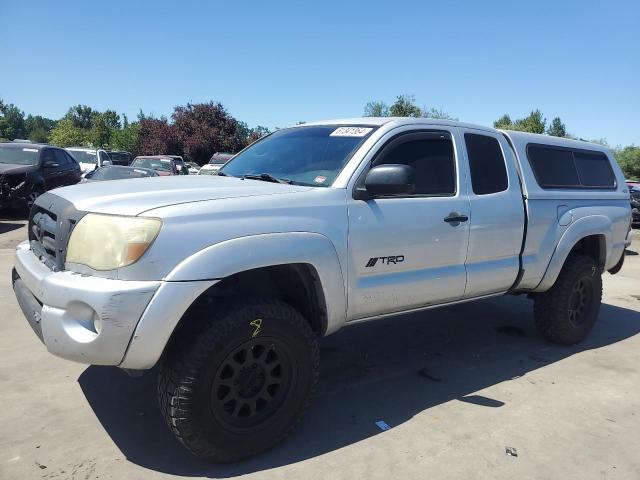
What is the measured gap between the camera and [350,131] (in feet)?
12.2

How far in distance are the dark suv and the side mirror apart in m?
11.0

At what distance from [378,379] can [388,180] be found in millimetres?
1747

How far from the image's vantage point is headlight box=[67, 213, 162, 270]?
2.49m

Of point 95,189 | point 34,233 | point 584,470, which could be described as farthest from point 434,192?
point 34,233

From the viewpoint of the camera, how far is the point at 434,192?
3779 millimetres

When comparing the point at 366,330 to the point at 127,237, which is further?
the point at 366,330

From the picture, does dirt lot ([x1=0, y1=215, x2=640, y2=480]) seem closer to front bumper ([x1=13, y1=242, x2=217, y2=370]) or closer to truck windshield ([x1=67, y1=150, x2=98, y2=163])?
front bumper ([x1=13, y1=242, x2=217, y2=370])

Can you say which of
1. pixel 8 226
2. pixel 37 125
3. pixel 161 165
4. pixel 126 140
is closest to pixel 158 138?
pixel 126 140

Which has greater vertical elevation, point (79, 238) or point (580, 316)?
point (79, 238)

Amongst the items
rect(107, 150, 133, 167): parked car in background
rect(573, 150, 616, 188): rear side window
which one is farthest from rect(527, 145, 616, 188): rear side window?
rect(107, 150, 133, 167): parked car in background

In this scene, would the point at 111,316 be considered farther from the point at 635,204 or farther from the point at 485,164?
the point at 635,204

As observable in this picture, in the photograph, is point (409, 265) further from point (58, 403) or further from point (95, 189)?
point (58, 403)

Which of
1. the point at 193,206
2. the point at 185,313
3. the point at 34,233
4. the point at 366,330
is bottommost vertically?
the point at 366,330

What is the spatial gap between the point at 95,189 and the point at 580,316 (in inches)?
182
